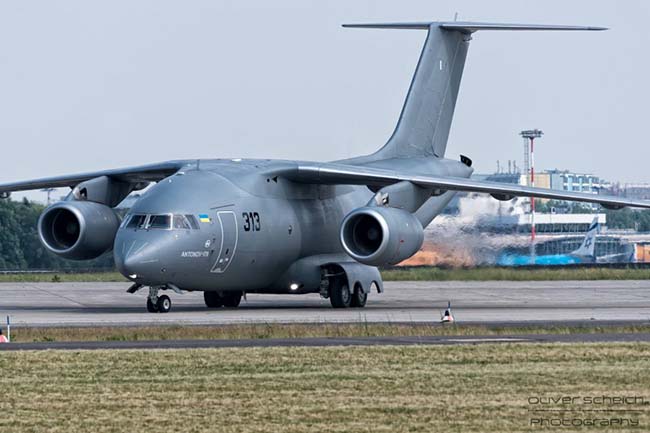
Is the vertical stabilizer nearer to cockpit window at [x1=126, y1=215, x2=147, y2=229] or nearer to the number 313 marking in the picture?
the number 313 marking

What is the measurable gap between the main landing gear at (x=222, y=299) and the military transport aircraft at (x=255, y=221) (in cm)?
2

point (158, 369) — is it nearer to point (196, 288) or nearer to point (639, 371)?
point (639, 371)

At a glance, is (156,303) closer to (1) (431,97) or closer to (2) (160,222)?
(2) (160,222)

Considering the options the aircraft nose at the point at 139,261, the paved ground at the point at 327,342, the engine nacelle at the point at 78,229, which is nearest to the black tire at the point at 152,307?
the aircraft nose at the point at 139,261

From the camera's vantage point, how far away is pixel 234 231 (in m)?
30.6

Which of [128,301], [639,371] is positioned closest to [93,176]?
[128,301]

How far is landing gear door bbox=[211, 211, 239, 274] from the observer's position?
3023cm

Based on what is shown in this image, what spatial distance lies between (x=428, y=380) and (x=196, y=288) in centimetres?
1542

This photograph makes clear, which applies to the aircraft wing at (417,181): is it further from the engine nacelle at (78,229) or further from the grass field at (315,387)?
the grass field at (315,387)

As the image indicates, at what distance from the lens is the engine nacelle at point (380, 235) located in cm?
3028

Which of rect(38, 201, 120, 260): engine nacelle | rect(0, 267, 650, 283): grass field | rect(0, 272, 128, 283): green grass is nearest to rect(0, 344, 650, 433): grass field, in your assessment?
rect(38, 201, 120, 260): engine nacelle

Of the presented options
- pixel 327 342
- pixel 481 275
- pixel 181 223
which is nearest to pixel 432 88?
pixel 481 275

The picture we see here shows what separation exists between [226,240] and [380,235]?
329 centimetres

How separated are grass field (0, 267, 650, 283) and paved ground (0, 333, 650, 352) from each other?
23957mm
